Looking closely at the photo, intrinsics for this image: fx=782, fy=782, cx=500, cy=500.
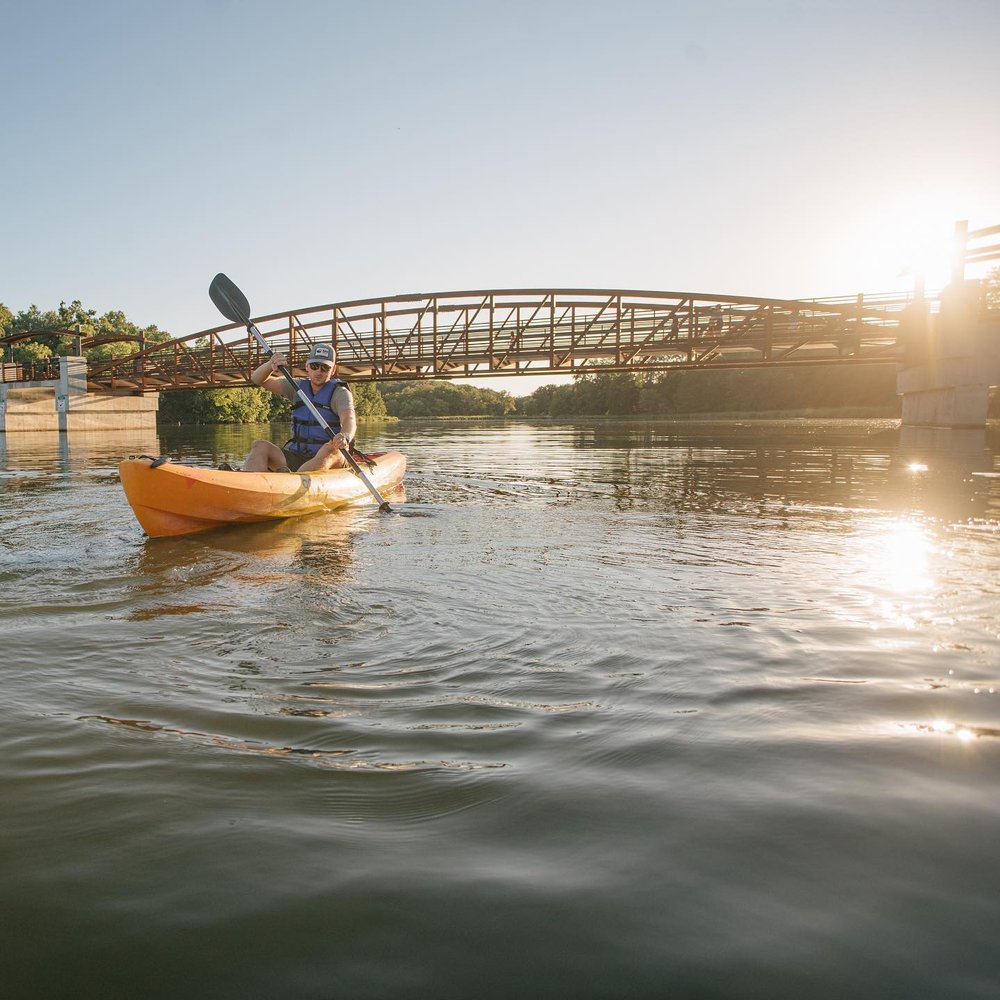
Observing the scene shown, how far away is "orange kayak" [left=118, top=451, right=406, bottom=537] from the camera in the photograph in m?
8.21

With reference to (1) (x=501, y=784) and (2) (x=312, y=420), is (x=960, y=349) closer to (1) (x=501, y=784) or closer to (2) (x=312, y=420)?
(2) (x=312, y=420)

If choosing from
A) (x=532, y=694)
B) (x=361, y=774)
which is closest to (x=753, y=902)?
(x=361, y=774)

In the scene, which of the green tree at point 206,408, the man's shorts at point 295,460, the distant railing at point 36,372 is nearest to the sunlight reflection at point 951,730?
the man's shorts at point 295,460

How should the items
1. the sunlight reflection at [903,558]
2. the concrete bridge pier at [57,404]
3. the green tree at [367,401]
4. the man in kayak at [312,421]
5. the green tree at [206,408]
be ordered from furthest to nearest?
the green tree at [367,401] < the green tree at [206,408] < the concrete bridge pier at [57,404] < the man in kayak at [312,421] < the sunlight reflection at [903,558]

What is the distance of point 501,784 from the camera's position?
2693 millimetres

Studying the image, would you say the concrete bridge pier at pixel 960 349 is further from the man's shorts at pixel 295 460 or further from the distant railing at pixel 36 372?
the distant railing at pixel 36 372

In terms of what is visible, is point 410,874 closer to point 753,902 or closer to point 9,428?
point 753,902

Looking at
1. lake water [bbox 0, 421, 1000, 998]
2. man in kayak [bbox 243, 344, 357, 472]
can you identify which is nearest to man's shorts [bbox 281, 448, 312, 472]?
man in kayak [bbox 243, 344, 357, 472]

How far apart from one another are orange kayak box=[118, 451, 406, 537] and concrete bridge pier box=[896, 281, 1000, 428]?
28.5 m

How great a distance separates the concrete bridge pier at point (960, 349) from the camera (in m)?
29.8

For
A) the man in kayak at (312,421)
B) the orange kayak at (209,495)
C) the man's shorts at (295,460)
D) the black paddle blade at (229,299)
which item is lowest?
the orange kayak at (209,495)

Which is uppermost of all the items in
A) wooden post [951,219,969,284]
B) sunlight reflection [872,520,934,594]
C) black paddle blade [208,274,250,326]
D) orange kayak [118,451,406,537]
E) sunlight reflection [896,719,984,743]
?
wooden post [951,219,969,284]

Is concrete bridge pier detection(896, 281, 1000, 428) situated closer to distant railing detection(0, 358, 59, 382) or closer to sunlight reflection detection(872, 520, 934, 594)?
sunlight reflection detection(872, 520, 934, 594)

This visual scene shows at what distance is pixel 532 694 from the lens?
3643 millimetres
